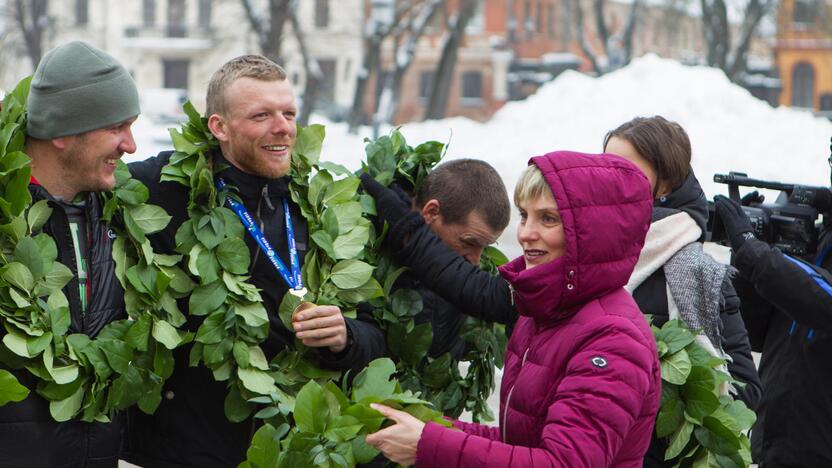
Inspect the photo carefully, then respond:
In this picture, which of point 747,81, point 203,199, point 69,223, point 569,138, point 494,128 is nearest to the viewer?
point 69,223

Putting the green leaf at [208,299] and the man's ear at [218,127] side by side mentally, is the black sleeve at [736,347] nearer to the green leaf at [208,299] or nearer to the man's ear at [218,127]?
the green leaf at [208,299]

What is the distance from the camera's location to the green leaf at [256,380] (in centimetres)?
388

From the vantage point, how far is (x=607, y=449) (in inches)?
114

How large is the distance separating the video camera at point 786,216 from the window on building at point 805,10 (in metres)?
42.0

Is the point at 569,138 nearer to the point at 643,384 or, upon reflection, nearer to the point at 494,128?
the point at 494,128

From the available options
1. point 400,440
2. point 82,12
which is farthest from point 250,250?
point 82,12

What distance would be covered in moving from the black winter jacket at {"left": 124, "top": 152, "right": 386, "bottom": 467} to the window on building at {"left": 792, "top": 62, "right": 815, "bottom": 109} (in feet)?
206

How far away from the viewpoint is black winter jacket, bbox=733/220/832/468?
14.0 feet

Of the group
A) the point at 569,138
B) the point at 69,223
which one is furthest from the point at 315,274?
the point at 569,138

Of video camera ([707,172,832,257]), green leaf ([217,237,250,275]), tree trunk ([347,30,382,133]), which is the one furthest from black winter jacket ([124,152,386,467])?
tree trunk ([347,30,382,133])

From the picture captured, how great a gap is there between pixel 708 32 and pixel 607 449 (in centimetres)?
4002

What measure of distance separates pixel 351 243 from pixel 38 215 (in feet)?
3.42

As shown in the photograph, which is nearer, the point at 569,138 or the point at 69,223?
the point at 69,223

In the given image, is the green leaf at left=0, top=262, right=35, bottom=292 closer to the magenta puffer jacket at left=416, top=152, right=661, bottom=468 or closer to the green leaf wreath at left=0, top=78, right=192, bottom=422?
the green leaf wreath at left=0, top=78, right=192, bottom=422
